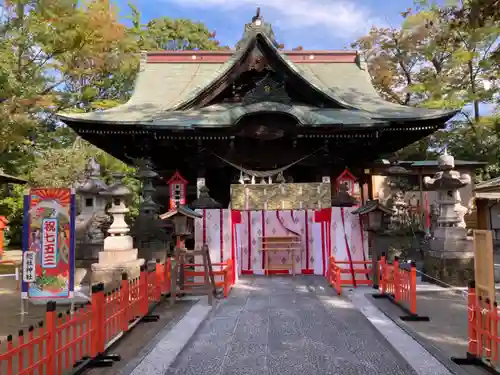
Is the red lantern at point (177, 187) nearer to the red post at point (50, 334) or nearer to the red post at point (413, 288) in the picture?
the red post at point (413, 288)

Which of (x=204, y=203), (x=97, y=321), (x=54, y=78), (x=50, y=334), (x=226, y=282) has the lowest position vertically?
(x=226, y=282)

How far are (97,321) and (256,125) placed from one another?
24.6 feet

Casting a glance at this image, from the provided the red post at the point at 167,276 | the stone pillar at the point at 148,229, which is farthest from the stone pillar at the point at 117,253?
the stone pillar at the point at 148,229

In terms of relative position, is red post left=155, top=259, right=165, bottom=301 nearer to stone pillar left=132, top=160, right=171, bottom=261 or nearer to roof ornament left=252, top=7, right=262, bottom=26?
stone pillar left=132, top=160, right=171, bottom=261

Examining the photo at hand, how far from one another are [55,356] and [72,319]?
0.43 metres

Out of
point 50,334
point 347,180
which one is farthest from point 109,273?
point 347,180

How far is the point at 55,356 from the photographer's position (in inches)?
173

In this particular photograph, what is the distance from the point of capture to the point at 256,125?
11.5 m

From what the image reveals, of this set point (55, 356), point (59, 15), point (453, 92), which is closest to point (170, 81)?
point (59, 15)

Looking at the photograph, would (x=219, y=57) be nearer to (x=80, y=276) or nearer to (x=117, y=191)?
(x=117, y=191)

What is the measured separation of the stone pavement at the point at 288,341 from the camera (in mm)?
5020

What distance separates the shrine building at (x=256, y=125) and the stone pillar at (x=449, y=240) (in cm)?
162

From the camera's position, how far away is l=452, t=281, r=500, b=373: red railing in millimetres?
4559

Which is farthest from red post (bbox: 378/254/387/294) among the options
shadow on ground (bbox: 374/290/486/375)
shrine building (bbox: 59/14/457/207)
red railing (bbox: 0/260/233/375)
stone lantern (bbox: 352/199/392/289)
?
red railing (bbox: 0/260/233/375)
